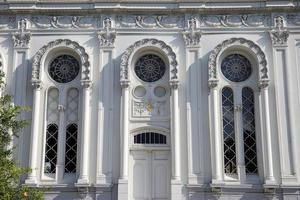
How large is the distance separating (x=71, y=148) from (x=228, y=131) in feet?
22.6

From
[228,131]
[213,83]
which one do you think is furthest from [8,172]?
[228,131]

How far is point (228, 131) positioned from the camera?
65.5 ft

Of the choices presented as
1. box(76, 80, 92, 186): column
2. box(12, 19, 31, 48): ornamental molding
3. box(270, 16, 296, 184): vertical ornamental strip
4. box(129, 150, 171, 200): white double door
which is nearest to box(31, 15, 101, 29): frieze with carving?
box(12, 19, 31, 48): ornamental molding

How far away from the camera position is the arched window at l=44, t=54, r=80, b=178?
1973 cm

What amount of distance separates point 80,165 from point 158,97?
4.51 m

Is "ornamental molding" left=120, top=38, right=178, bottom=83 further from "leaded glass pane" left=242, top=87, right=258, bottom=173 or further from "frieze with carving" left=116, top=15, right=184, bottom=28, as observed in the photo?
"leaded glass pane" left=242, top=87, right=258, bottom=173

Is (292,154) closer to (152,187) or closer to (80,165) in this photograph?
(152,187)

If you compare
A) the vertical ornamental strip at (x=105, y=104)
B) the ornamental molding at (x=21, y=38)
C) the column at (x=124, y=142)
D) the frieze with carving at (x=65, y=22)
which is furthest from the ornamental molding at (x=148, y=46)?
the ornamental molding at (x=21, y=38)

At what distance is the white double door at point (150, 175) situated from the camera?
19375 millimetres

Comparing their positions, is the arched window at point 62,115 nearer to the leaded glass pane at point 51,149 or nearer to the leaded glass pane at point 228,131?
the leaded glass pane at point 51,149

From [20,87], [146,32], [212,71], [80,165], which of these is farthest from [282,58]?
[20,87]

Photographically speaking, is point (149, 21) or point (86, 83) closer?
point (86, 83)

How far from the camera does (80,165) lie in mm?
19219

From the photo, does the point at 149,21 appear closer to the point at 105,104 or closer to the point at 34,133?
the point at 105,104
